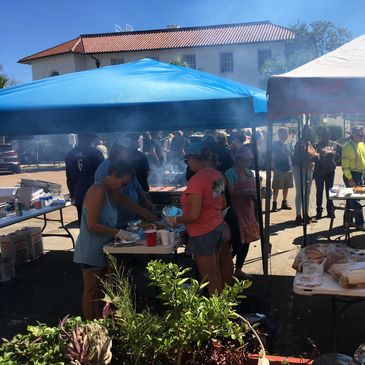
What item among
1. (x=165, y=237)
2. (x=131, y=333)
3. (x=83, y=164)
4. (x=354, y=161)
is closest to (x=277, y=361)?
(x=131, y=333)

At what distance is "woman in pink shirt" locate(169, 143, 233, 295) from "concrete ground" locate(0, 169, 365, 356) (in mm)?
767

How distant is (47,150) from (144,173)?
1735 centimetres

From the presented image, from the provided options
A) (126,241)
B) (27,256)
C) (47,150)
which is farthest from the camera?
(47,150)

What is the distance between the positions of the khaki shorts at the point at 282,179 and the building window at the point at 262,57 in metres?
25.4

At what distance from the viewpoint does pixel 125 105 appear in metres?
3.85

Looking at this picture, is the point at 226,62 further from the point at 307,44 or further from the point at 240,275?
the point at 240,275

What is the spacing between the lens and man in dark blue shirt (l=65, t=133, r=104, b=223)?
5.63 meters

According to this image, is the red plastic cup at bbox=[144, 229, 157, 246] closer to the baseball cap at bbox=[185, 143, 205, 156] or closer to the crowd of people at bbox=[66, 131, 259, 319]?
the crowd of people at bbox=[66, 131, 259, 319]

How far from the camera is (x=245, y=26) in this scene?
34.4 m

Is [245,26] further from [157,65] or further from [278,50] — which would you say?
[157,65]

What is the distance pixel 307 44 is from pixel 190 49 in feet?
47.8

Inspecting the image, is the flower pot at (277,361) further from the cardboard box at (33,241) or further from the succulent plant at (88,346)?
the cardboard box at (33,241)

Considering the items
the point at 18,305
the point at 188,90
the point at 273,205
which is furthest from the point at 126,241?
the point at 273,205

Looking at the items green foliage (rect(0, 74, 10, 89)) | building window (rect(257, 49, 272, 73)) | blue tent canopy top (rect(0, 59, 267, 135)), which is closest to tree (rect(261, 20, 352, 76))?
building window (rect(257, 49, 272, 73))
